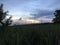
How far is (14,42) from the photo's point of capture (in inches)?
341

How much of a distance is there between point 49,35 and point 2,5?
1271 cm

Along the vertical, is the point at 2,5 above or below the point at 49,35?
above

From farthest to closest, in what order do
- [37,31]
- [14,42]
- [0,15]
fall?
[0,15] < [37,31] < [14,42]

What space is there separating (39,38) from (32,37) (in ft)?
1.04

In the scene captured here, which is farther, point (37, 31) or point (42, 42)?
point (37, 31)

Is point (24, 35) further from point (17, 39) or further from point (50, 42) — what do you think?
point (50, 42)

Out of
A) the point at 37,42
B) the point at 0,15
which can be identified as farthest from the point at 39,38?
the point at 0,15

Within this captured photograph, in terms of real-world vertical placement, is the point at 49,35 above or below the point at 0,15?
below

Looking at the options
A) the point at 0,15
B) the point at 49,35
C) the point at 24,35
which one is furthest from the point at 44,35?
the point at 0,15

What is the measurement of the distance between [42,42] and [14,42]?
1.16 meters

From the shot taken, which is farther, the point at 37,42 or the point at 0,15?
→ the point at 0,15

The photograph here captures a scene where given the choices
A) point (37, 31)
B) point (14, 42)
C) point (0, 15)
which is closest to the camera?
point (14, 42)

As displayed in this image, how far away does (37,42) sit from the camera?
8.91 meters

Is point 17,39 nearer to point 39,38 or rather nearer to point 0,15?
point 39,38
